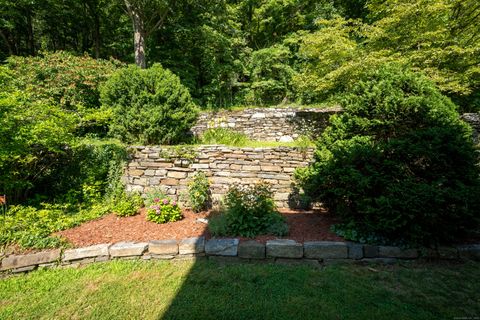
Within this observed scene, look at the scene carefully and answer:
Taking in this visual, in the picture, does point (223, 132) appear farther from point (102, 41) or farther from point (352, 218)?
point (102, 41)

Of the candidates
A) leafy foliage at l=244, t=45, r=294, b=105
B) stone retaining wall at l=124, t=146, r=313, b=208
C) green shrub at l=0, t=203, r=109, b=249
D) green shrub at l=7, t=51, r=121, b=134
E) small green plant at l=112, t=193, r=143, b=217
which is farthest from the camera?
leafy foliage at l=244, t=45, r=294, b=105

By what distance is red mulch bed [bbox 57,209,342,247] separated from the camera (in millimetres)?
3688

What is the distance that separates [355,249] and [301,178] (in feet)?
5.56

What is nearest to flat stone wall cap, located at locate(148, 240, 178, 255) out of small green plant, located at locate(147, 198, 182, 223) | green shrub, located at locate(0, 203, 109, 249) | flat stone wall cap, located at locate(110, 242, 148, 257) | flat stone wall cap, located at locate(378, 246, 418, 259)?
flat stone wall cap, located at locate(110, 242, 148, 257)

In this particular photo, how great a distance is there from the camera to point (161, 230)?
13.3 feet

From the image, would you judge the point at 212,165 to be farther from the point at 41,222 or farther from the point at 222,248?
the point at 41,222

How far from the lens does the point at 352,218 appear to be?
361 cm

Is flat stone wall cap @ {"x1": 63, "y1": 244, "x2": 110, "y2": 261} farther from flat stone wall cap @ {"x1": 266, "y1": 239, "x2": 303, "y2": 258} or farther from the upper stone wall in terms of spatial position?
→ the upper stone wall

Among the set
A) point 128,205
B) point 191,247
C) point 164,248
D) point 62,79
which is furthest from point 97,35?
point 191,247

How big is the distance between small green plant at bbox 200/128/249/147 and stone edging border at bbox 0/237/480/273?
151 inches

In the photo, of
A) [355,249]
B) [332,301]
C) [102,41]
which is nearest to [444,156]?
[355,249]

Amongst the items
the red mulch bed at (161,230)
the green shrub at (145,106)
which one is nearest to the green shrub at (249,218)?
the red mulch bed at (161,230)

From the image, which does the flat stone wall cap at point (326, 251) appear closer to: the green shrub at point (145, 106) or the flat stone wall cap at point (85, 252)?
the flat stone wall cap at point (85, 252)

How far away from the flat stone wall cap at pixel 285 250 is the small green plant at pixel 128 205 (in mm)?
3002
